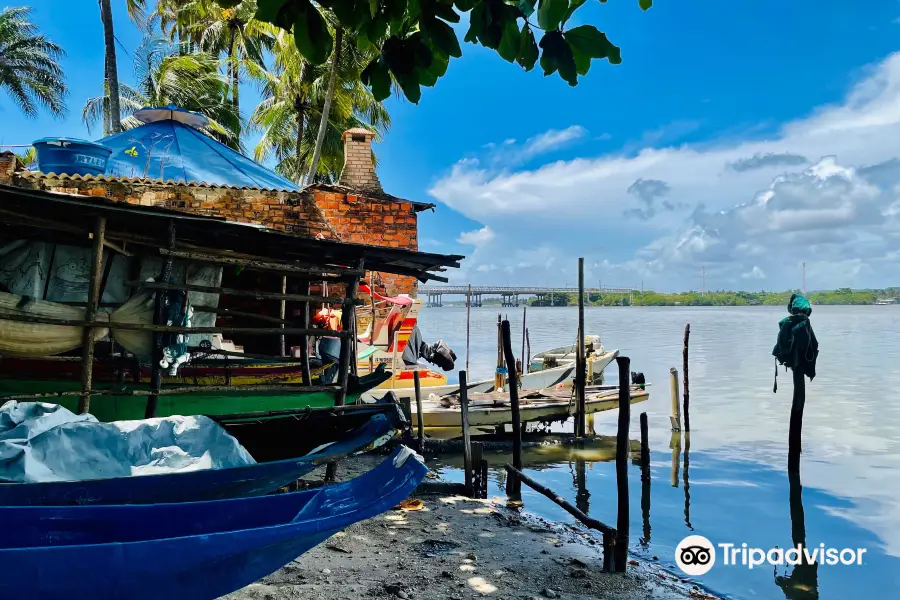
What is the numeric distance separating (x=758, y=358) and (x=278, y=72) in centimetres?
3084

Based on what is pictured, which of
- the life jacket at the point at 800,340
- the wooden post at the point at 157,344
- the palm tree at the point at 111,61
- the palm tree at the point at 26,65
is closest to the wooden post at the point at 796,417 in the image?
the life jacket at the point at 800,340

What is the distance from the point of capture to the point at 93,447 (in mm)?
4312

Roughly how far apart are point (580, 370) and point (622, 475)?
6047 millimetres

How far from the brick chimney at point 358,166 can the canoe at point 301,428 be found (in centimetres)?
884

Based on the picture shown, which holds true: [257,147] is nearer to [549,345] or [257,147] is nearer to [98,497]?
[98,497]

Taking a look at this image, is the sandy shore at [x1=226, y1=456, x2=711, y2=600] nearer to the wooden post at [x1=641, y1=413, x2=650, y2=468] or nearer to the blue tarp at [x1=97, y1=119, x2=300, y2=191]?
the wooden post at [x1=641, y1=413, x2=650, y2=468]

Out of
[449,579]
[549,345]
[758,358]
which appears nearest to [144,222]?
[449,579]

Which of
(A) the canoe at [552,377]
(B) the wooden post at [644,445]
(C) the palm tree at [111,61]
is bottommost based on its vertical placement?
(B) the wooden post at [644,445]

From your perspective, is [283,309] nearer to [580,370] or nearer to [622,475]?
[622,475]

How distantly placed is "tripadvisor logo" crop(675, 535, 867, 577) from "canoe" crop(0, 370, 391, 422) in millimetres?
5264

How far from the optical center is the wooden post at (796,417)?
33.2 ft

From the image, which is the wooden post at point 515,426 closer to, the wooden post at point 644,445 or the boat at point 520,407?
the wooden post at point 644,445

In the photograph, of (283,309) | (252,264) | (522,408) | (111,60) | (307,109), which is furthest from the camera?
(307,109)

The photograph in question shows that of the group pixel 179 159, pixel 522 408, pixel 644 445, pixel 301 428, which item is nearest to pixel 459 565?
pixel 301 428
